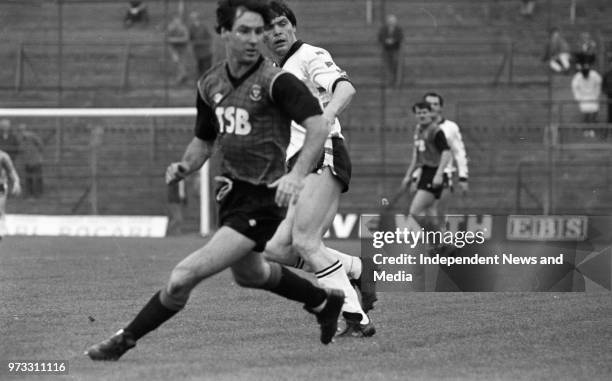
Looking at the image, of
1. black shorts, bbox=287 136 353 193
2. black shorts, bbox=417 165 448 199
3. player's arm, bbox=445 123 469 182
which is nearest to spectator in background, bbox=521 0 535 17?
player's arm, bbox=445 123 469 182

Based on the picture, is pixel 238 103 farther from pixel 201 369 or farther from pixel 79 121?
pixel 79 121

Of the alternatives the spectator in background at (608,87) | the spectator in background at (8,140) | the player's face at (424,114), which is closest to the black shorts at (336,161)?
the player's face at (424,114)

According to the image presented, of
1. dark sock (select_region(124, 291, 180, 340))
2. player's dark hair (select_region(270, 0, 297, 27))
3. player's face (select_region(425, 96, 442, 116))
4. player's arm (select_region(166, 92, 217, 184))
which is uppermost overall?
player's dark hair (select_region(270, 0, 297, 27))

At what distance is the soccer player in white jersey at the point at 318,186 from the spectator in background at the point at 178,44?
17.9 metres

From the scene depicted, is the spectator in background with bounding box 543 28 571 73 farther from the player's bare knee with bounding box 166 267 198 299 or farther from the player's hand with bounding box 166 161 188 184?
the player's bare knee with bounding box 166 267 198 299

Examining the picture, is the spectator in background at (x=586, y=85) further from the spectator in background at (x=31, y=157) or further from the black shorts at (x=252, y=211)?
the black shorts at (x=252, y=211)

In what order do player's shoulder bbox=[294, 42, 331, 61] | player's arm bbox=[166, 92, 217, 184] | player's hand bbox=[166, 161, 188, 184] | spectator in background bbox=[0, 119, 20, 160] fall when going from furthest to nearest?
1. spectator in background bbox=[0, 119, 20, 160]
2. player's shoulder bbox=[294, 42, 331, 61]
3. player's arm bbox=[166, 92, 217, 184]
4. player's hand bbox=[166, 161, 188, 184]

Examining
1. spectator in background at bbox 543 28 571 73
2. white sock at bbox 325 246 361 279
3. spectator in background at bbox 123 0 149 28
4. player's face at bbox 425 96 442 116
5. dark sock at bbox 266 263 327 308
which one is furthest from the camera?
spectator in background at bbox 123 0 149 28

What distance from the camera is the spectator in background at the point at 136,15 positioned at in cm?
2767

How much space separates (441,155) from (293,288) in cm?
933

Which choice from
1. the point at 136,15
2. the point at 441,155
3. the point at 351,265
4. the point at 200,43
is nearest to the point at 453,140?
the point at 441,155

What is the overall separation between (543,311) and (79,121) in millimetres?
16654

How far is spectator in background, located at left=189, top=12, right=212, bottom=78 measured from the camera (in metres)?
26.4

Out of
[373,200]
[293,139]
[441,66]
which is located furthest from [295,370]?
[441,66]
